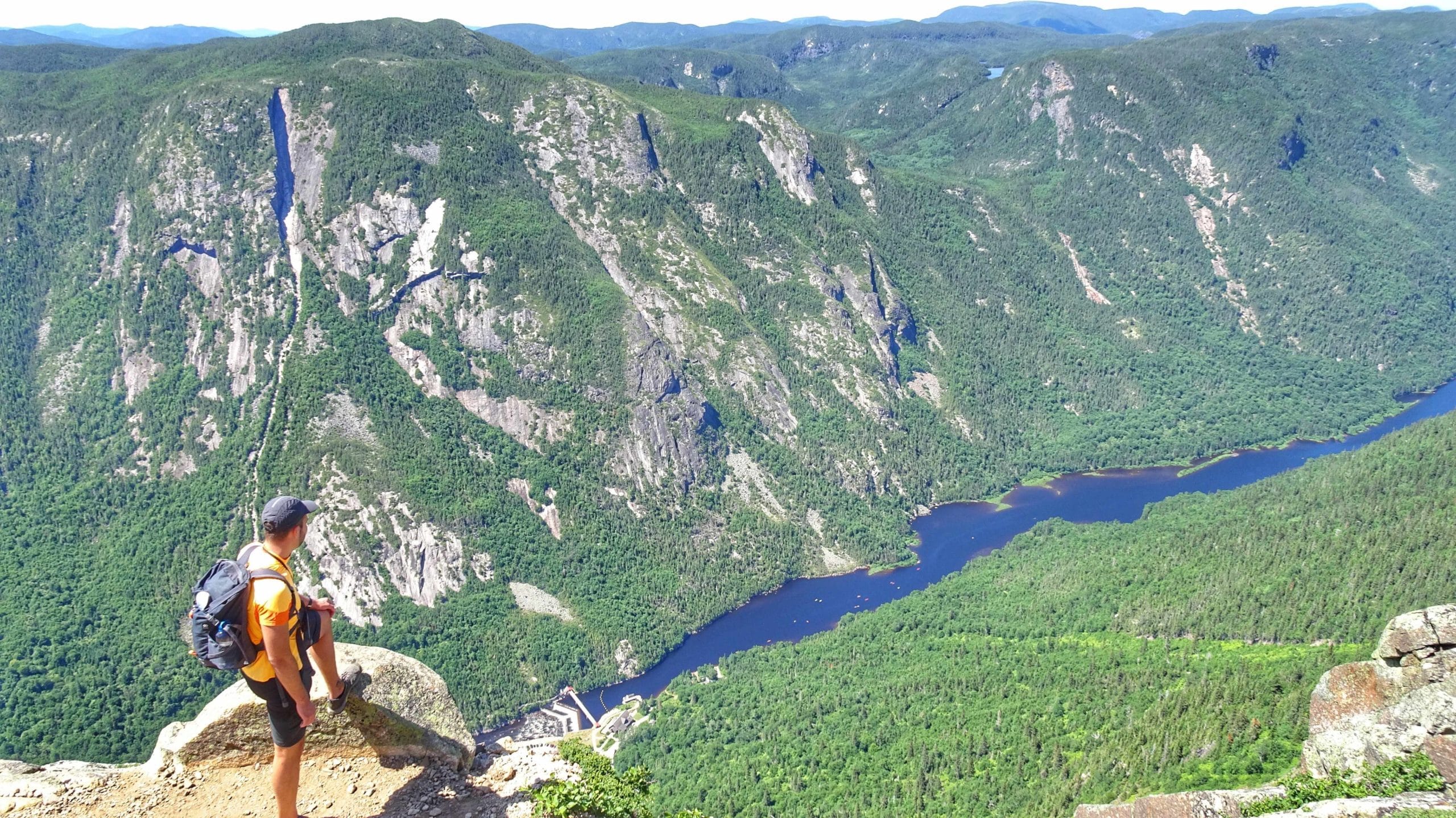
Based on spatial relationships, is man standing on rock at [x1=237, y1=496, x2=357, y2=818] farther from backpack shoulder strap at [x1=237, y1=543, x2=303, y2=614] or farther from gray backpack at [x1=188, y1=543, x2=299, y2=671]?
gray backpack at [x1=188, y1=543, x2=299, y2=671]

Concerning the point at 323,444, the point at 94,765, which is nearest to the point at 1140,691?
the point at 94,765

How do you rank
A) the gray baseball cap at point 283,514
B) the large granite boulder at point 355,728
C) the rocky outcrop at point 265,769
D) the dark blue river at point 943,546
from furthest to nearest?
the dark blue river at point 943,546 → the large granite boulder at point 355,728 → the rocky outcrop at point 265,769 → the gray baseball cap at point 283,514

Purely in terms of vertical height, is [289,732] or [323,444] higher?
[289,732]

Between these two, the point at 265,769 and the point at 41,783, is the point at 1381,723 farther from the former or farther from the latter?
the point at 41,783

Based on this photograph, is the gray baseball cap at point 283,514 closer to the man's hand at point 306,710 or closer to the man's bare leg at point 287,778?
the man's hand at point 306,710

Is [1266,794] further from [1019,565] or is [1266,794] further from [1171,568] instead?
[1019,565]

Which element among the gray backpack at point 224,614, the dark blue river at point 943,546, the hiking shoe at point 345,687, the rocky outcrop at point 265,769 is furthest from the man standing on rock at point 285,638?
the dark blue river at point 943,546
